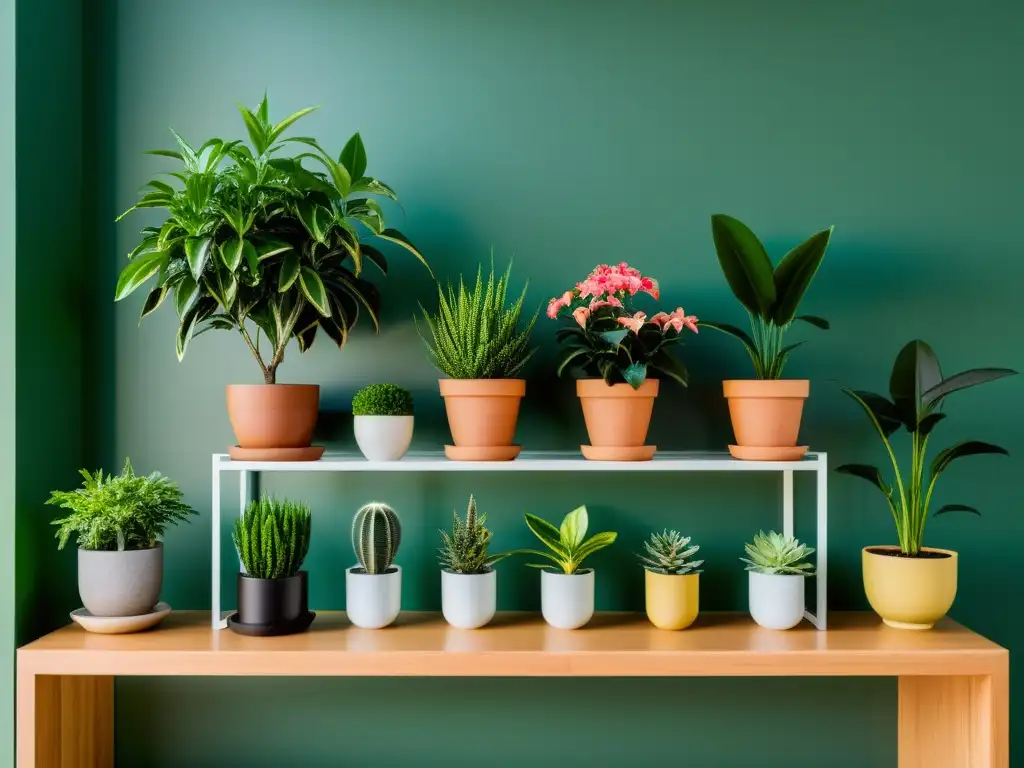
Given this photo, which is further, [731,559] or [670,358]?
[731,559]

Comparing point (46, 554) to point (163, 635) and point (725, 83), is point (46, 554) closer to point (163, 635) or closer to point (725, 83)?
point (163, 635)

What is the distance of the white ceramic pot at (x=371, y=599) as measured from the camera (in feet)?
5.17

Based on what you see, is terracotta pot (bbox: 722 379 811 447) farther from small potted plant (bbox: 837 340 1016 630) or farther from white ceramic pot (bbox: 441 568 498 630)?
white ceramic pot (bbox: 441 568 498 630)

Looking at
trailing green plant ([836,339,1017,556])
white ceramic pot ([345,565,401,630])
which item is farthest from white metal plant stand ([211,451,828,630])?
white ceramic pot ([345,565,401,630])

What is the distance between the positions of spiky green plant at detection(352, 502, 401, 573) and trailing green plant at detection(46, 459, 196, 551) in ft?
1.25

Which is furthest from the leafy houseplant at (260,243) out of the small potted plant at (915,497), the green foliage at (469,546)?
the small potted plant at (915,497)

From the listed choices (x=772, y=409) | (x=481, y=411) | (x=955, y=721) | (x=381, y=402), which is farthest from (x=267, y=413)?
(x=955, y=721)

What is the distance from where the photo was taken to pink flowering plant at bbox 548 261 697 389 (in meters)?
1.57

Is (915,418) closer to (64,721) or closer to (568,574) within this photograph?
(568,574)

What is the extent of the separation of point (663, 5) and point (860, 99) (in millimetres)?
509

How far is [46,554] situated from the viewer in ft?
5.35

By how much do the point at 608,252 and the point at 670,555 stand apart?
2.30 ft

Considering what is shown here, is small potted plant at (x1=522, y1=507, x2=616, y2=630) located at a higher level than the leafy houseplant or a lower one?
lower

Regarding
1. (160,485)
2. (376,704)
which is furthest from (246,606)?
(376,704)
